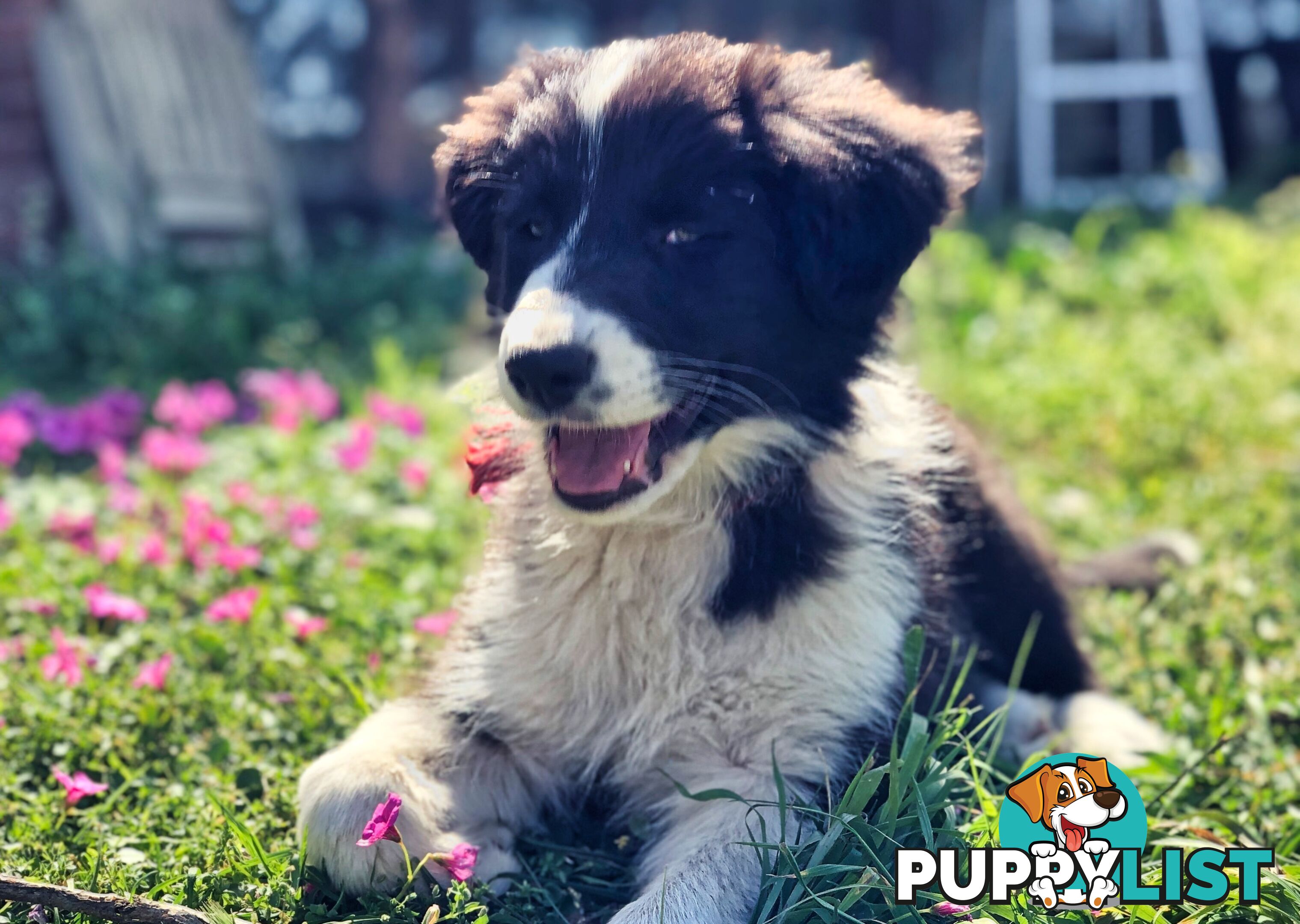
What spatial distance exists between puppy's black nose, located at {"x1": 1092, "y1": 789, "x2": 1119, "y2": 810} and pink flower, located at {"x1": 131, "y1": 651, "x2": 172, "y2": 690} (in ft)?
6.47

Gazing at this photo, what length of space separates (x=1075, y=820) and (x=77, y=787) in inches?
70.5

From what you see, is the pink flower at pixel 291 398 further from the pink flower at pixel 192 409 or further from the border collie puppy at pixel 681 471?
the border collie puppy at pixel 681 471

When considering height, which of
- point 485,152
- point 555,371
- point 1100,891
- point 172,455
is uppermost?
point 485,152

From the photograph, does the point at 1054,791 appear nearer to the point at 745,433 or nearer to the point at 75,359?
the point at 745,433

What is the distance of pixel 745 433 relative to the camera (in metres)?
2.32

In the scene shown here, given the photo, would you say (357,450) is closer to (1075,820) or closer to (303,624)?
(303,624)

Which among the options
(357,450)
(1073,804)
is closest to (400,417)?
(357,450)

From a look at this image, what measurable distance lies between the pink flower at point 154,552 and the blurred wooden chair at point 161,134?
453 cm

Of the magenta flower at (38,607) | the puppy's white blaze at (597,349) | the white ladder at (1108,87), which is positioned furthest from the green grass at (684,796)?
the white ladder at (1108,87)

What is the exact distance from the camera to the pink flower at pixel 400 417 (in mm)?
4664

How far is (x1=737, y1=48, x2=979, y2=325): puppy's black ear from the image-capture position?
2.19 m

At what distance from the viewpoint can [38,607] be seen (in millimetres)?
3074

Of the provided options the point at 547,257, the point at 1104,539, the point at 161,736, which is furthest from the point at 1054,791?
the point at 1104,539

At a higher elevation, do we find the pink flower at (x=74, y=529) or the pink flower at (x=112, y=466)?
the pink flower at (x=112, y=466)
